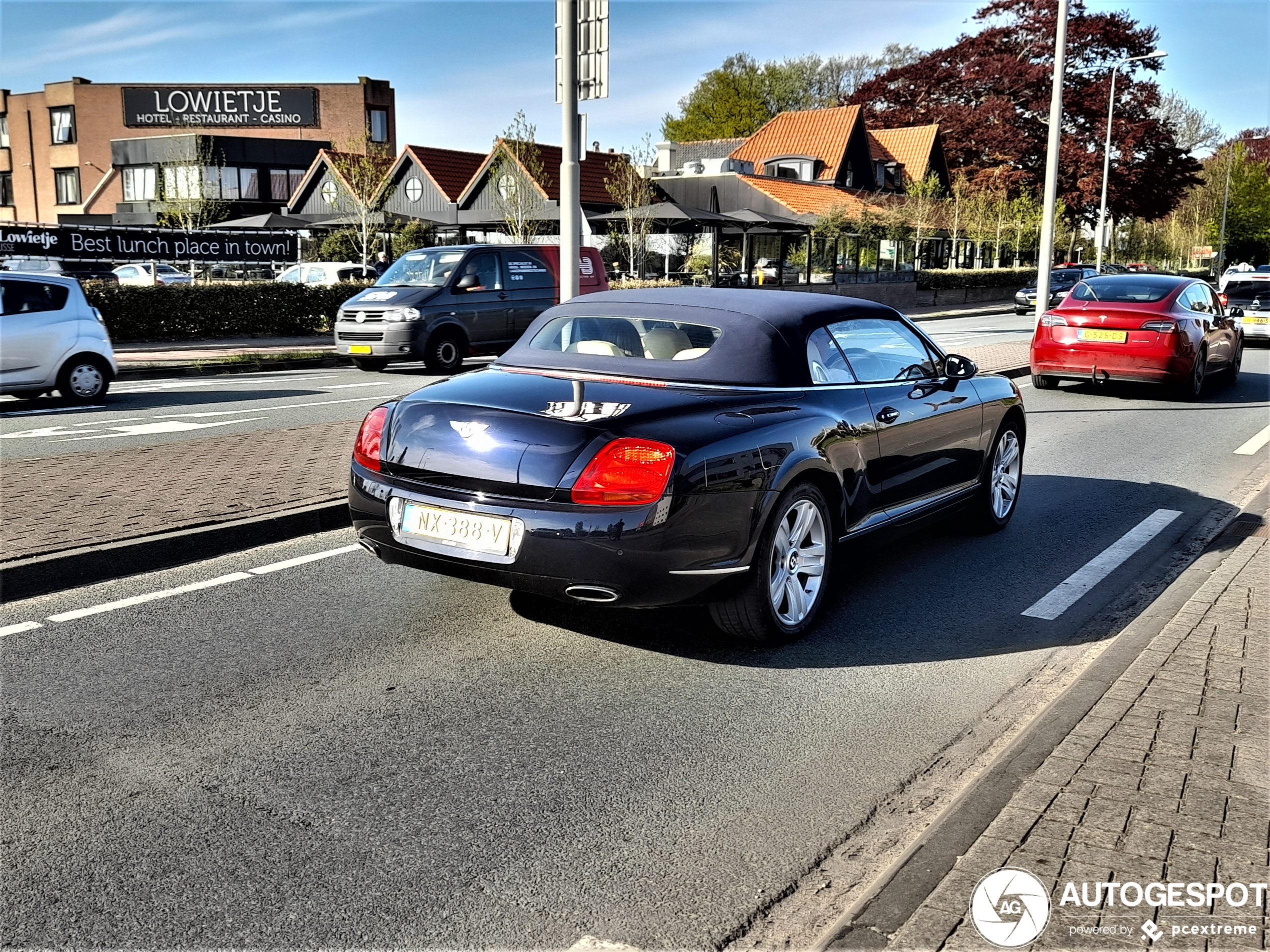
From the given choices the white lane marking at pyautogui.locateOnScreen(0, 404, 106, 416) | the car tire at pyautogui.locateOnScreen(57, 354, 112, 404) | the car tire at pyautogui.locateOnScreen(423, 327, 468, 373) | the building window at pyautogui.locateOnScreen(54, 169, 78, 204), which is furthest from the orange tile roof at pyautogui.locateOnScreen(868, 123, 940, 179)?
the white lane marking at pyautogui.locateOnScreen(0, 404, 106, 416)

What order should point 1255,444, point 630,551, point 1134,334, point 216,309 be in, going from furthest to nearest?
point 216,309
point 1134,334
point 1255,444
point 630,551

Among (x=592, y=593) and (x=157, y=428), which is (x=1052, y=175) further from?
(x=592, y=593)

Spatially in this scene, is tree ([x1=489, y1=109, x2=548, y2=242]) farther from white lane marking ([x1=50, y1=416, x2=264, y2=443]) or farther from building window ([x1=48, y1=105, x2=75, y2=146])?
building window ([x1=48, y1=105, x2=75, y2=146])

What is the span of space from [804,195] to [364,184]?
21129 mm

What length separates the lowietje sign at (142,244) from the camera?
23.3 meters

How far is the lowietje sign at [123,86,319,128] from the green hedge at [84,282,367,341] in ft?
175

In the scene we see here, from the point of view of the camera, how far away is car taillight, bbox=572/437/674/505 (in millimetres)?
4609

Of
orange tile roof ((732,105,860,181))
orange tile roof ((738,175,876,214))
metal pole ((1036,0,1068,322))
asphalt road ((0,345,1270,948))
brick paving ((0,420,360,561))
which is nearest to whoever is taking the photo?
asphalt road ((0,345,1270,948))

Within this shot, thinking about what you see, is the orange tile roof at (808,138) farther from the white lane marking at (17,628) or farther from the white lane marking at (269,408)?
the white lane marking at (17,628)

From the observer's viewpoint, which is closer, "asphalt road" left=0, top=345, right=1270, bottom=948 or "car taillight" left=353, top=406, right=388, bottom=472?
"asphalt road" left=0, top=345, right=1270, bottom=948

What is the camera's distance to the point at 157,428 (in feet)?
37.9

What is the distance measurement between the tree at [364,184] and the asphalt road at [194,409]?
49.1ft

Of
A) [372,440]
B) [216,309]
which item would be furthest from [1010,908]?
[216,309]

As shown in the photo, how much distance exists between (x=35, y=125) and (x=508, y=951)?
3324 inches
